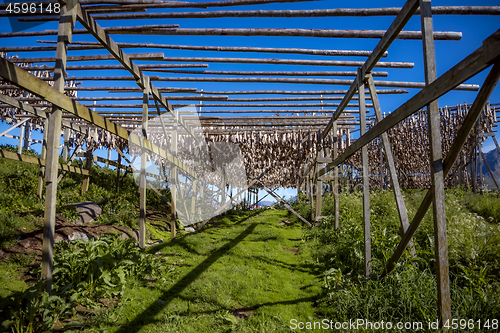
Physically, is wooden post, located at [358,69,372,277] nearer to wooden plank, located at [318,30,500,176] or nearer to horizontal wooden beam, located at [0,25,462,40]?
horizontal wooden beam, located at [0,25,462,40]

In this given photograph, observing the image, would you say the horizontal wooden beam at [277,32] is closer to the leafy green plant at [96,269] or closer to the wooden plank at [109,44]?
the wooden plank at [109,44]

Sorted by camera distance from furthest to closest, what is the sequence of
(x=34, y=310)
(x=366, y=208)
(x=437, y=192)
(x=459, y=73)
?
(x=366, y=208), (x=34, y=310), (x=437, y=192), (x=459, y=73)

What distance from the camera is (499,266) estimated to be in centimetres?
361

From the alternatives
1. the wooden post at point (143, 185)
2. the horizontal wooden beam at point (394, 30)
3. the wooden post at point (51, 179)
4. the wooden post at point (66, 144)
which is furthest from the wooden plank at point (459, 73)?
the wooden post at point (66, 144)

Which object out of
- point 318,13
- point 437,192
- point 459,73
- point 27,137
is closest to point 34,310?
point 437,192

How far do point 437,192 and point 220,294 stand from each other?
370 centimetres

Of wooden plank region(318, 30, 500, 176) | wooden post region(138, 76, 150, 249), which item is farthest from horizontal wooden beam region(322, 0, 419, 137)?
wooden post region(138, 76, 150, 249)

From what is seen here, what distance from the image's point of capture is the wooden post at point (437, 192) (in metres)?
2.41

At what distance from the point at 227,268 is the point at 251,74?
4655 mm

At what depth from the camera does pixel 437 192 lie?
2553 mm

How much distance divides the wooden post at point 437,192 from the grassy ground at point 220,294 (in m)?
1.97

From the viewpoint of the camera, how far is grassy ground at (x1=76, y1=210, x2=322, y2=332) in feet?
11.7

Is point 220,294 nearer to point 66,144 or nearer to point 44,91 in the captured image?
point 44,91

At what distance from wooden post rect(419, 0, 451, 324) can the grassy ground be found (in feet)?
6.46
